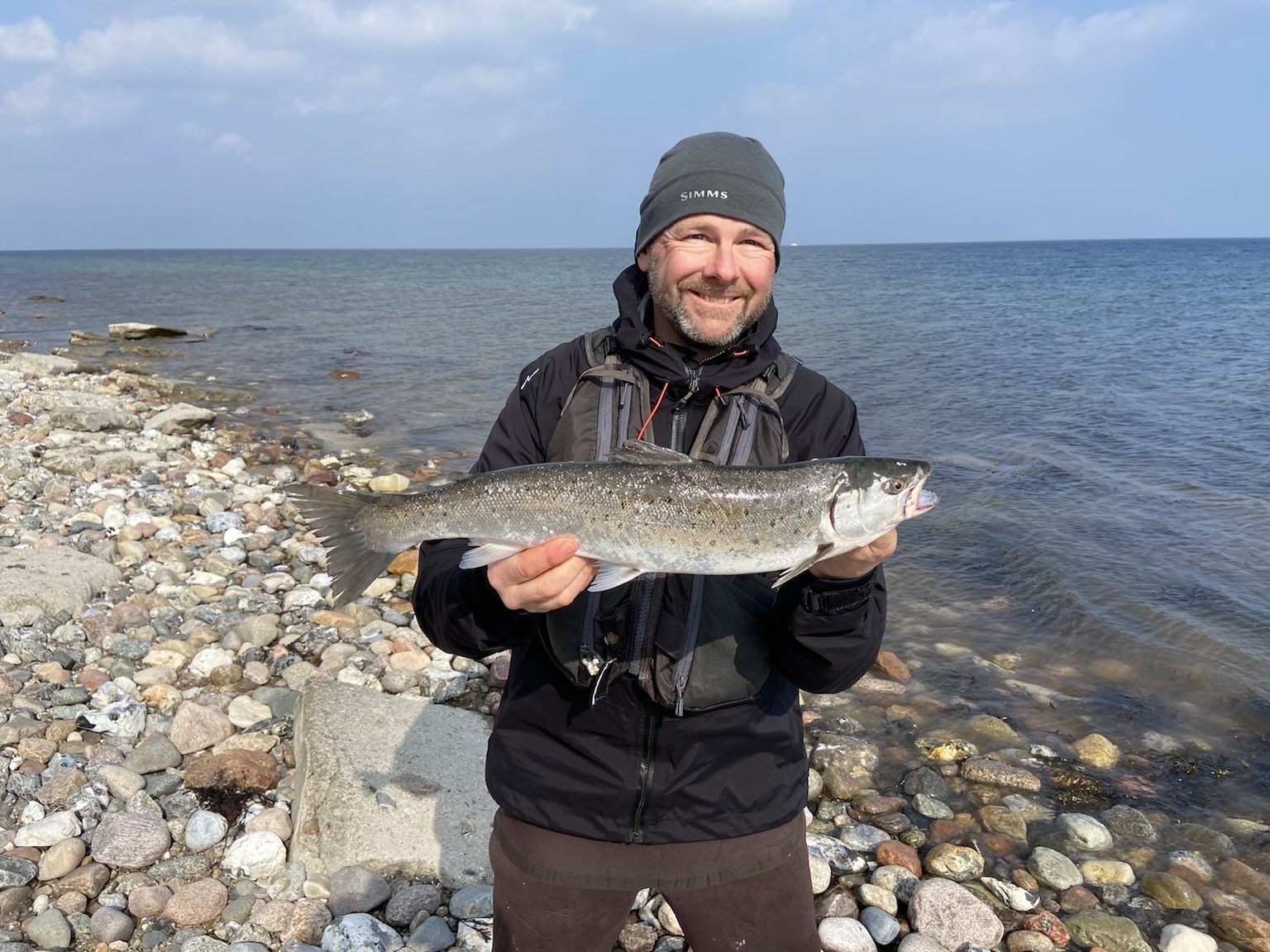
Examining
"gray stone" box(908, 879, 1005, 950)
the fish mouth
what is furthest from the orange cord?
"gray stone" box(908, 879, 1005, 950)

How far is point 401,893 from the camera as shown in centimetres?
459

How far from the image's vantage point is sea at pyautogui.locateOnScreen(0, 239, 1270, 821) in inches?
313

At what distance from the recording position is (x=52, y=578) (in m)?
7.86

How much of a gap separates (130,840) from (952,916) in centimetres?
452

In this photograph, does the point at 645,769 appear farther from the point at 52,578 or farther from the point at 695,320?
the point at 52,578

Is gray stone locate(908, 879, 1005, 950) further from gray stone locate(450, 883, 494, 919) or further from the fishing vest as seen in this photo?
the fishing vest

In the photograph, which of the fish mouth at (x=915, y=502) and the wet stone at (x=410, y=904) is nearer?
the fish mouth at (x=915, y=502)

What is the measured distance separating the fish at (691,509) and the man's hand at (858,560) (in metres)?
0.03

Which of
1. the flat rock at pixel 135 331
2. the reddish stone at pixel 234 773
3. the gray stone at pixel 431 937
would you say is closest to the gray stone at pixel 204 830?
the reddish stone at pixel 234 773

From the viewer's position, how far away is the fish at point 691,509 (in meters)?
3.18

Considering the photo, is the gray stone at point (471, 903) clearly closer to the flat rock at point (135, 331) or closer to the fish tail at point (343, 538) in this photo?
the fish tail at point (343, 538)

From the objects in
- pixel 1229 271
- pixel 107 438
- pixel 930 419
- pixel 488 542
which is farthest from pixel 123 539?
pixel 1229 271

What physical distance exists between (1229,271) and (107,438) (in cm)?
9100

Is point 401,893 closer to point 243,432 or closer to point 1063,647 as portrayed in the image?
point 1063,647
